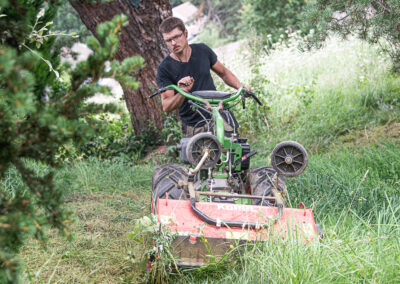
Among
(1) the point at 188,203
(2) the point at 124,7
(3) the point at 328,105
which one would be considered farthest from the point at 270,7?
(1) the point at 188,203

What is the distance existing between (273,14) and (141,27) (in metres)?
12.9

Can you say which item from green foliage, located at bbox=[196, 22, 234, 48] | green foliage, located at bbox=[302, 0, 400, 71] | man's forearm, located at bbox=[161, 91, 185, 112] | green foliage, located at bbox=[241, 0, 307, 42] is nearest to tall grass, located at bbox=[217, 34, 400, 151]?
green foliage, located at bbox=[302, 0, 400, 71]

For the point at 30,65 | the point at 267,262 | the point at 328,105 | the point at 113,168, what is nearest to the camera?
the point at 30,65

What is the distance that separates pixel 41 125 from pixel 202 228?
1511mm

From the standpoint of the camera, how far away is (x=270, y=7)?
1827 centimetres

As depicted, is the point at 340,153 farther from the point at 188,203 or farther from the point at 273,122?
the point at 188,203

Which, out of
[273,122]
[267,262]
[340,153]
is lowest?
[273,122]

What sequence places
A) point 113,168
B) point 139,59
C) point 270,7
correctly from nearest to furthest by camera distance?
point 139,59
point 113,168
point 270,7

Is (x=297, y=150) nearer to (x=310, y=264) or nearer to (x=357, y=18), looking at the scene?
(x=310, y=264)

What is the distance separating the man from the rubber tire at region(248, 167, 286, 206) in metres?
0.73

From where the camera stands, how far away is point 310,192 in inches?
156

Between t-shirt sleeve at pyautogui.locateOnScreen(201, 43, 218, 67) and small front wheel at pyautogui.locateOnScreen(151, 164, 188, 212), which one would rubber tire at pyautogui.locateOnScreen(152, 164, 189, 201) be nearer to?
small front wheel at pyautogui.locateOnScreen(151, 164, 188, 212)

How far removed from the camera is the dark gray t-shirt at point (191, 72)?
4020mm

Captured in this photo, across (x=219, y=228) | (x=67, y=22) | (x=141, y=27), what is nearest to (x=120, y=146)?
(x=141, y=27)
